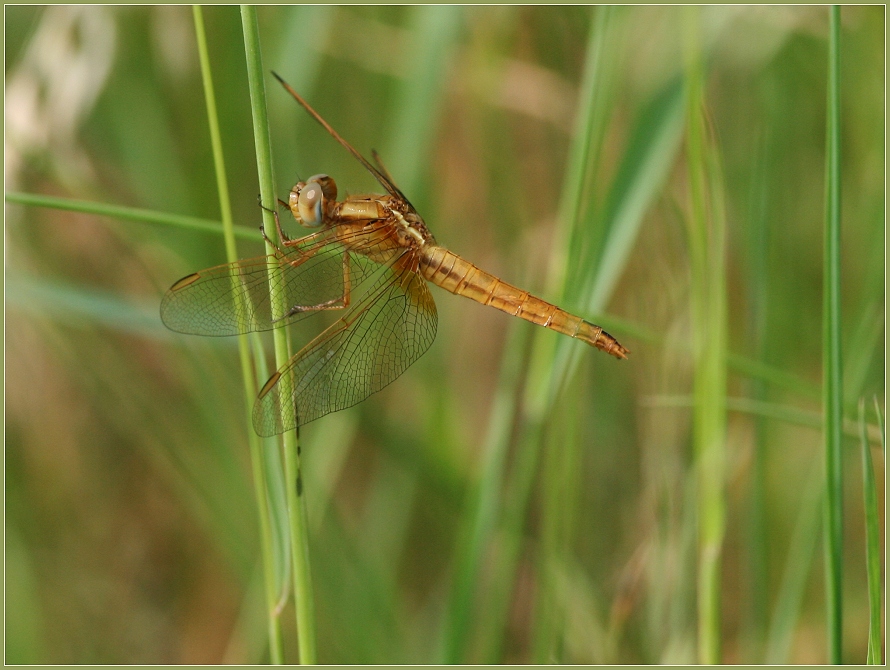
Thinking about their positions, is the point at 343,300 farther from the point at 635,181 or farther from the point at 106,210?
the point at 635,181

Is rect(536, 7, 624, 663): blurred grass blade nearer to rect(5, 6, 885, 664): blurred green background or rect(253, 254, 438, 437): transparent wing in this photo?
rect(5, 6, 885, 664): blurred green background

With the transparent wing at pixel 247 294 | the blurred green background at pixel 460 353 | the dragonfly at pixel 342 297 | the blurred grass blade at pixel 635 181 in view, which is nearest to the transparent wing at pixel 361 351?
the dragonfly at pixel 342 297

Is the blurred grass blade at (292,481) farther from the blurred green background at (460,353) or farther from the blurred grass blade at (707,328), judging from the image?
the blurred grass blade at (707,328)

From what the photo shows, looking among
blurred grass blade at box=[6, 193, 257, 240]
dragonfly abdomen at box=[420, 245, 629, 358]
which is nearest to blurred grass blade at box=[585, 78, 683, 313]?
dragonfly abdomen at box=[420, 245, 629, 358]

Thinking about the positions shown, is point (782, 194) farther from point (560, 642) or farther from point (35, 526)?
point (35, 526)

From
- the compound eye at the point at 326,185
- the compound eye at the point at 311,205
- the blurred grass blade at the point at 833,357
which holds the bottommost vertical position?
the blurred grass blade at the point at 833,357

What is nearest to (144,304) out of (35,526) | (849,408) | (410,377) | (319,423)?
(319,423)

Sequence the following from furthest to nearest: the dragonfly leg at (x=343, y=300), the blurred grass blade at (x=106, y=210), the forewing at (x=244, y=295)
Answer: the dragonfly leg at (x=343, y=300) → the forewing at (x=244, y=295) → the blurred grass blade at (x=106, y=210)
